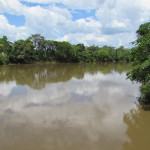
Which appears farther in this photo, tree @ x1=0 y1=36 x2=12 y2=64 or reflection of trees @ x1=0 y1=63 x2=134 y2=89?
tree @ x1=0 y1=36 x2=12 y2=64

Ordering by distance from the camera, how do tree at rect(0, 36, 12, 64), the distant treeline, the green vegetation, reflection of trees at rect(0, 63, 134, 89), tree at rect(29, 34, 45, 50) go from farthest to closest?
tree at rect(29, 34, 45, 50) < the distant treeline < tree at rect(0, 36, 12, 64) < reflection of trees at rect(0, 63, 134, 89) < the green vegetation

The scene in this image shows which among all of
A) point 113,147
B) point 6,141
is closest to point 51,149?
point 6,141

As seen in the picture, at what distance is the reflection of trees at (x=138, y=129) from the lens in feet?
13.9

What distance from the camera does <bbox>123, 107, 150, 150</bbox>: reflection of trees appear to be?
4.24 metres

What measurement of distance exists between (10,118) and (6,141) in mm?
1723

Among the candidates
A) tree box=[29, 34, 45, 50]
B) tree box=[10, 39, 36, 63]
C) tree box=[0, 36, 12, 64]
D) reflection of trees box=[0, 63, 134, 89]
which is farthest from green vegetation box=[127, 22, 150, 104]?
tree box=[29, 34, 45, 50]

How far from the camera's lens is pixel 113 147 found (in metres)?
4.14

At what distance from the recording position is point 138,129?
16.9 feet

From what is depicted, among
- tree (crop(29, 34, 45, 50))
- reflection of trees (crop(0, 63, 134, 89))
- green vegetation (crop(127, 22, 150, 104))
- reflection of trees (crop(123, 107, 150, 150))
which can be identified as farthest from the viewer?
tree (crop(29, 34, 45, 50))

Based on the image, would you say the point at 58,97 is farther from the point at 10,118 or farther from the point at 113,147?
the point at 113,147

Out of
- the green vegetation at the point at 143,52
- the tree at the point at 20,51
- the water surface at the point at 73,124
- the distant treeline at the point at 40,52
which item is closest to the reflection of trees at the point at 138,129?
the water surface at the point at 73,124

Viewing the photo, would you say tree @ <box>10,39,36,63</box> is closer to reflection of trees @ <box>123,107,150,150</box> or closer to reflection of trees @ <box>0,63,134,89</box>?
reflection of trees @ <box>0,63,134,89</box>

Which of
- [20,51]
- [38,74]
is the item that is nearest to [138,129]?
[38,74]

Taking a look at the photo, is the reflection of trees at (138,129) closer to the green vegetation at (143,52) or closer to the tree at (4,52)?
the green vegetation at (143,52)
